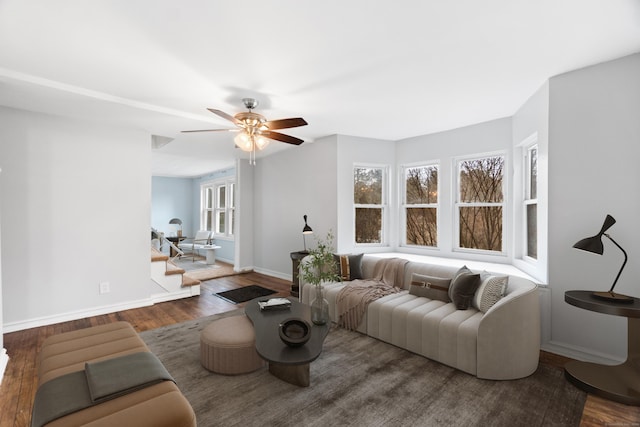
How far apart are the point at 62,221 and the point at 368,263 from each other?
4.02 meters

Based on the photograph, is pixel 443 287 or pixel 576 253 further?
pixel 443 287

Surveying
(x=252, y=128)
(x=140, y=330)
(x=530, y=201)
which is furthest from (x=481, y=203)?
(x=140, y=330)

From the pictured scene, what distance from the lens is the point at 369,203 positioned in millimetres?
5117

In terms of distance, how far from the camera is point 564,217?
272 cm

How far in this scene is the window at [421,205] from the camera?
4773 millimetres

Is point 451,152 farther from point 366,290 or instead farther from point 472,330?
point 472,330

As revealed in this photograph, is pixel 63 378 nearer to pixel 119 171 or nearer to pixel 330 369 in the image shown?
pixel 330 369

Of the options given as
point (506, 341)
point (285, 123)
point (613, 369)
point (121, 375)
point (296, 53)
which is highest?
point (296, 53)

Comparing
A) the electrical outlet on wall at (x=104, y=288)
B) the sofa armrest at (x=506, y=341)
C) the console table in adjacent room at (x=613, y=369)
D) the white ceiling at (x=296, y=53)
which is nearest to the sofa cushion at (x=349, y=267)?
the sofa armrest at (x=506, y=341)

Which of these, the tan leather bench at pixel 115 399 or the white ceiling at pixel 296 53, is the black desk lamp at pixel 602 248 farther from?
the tan leather bench at pixel 115 399

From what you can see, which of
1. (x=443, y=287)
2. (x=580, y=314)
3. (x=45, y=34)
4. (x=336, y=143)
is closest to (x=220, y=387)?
(x=443, y=287)

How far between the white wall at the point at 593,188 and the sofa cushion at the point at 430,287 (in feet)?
3.09

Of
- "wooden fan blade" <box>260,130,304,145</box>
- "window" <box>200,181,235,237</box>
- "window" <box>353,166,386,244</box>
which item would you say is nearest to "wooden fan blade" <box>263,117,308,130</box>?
"wooden fan blade" <box>260,130,304,145</box>

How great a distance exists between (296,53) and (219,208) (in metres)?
7.15
